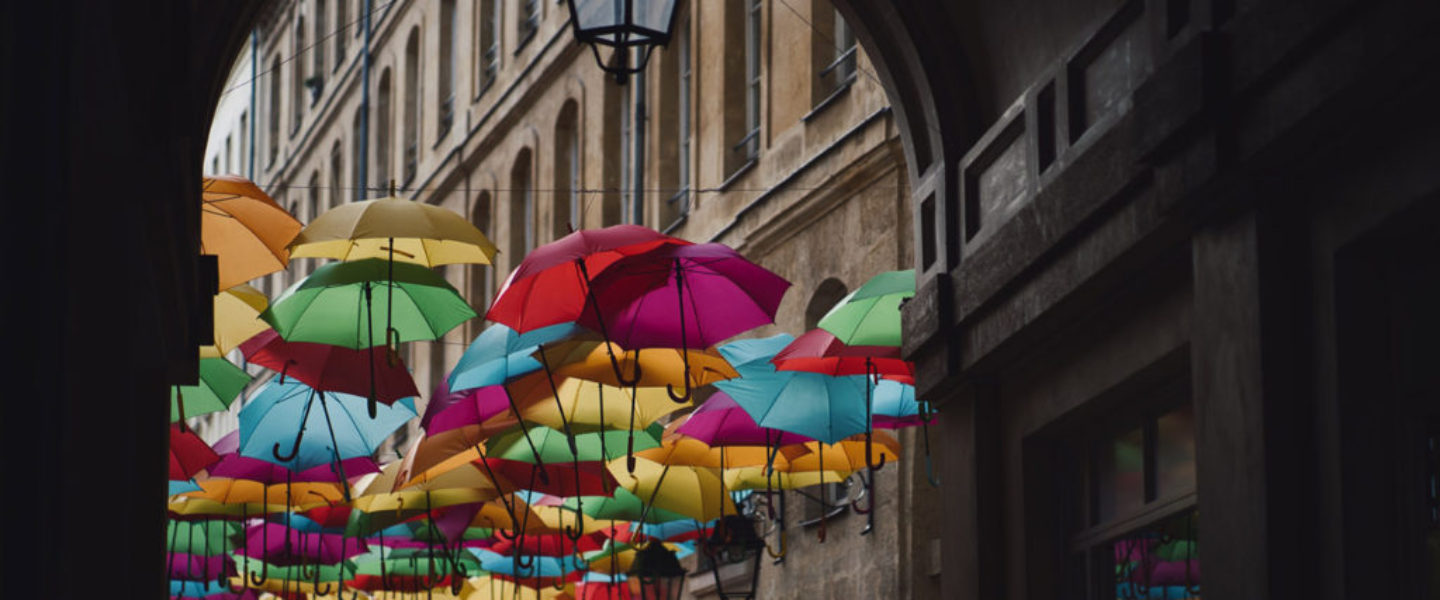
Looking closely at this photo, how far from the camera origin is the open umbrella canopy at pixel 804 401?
48.6ft

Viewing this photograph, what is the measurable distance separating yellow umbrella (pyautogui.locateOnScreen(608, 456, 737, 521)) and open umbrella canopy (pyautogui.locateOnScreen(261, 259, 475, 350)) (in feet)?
10.1

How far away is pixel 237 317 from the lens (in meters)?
14.5

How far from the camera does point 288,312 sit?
1448 centimetres

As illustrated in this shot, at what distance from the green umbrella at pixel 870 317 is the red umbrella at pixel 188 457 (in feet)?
16.2

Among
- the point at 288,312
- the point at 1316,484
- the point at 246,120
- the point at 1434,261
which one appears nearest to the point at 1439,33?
the point at 1434,261

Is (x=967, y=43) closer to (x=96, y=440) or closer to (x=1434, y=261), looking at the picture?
(x=1434, y=261)

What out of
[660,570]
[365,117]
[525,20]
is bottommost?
[660,570]

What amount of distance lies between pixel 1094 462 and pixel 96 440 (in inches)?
188

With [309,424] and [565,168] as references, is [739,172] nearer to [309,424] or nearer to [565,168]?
[565,168]

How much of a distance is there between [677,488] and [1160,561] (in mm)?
8851

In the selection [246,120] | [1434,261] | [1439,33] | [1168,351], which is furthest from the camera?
[246,120]

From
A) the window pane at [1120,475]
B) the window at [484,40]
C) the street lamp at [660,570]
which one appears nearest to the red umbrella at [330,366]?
the street lamp at [660,570]

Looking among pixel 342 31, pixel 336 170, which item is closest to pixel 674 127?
pixel 342 31

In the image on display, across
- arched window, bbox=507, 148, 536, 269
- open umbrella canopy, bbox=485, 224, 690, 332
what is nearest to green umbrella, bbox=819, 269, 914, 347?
open umbrella canopy, bbox=485, 224, 690, 332
